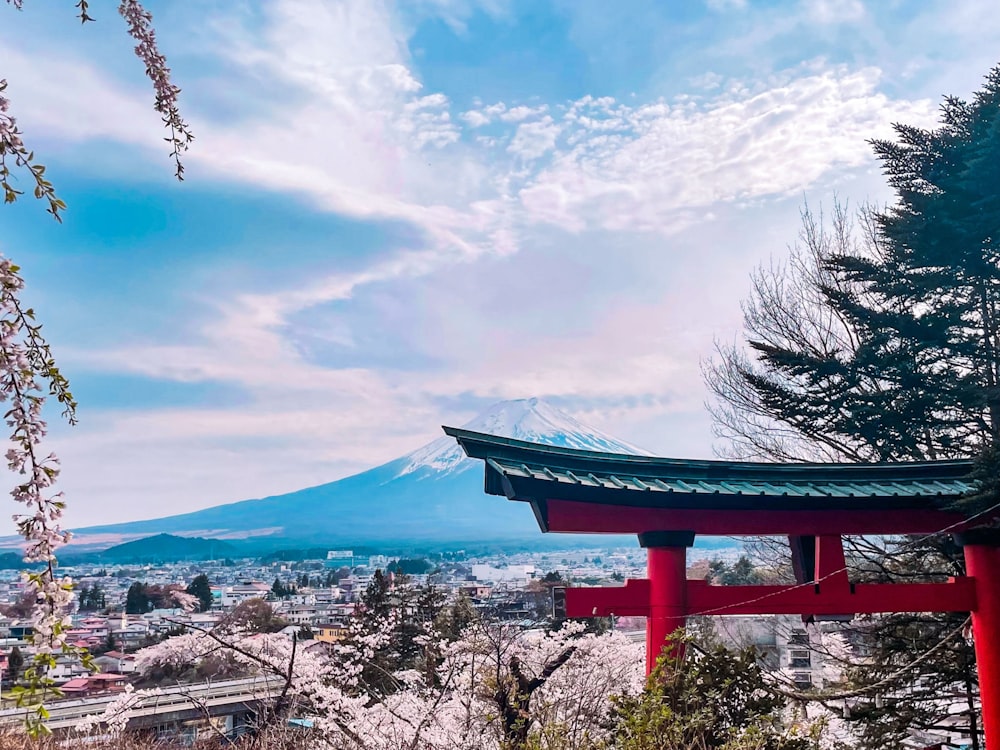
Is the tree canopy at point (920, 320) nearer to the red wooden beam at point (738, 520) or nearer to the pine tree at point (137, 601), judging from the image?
the red wooden beam at point (738, 520)

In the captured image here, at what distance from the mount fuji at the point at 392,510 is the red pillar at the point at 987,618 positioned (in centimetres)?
6801

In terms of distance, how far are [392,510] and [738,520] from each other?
267ft

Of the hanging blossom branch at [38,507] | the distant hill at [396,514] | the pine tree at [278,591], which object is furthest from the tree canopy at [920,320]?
the distant hill at [396,514]

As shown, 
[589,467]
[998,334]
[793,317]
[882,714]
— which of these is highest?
[793,317]

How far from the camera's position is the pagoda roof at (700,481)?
3.76 m

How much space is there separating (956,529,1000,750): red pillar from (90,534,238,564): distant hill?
69.5 meters

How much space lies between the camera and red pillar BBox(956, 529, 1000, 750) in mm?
3877

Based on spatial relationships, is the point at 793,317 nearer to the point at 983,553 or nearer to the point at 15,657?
the point at 983,553

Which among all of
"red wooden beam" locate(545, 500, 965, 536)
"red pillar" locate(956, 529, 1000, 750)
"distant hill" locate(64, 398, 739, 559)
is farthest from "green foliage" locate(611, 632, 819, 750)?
"distant hill" locate(64, 398, 739, 559)

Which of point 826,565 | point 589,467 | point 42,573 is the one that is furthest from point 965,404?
point 42,573

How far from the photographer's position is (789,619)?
16406mm

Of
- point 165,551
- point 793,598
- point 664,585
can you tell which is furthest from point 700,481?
point 165,551

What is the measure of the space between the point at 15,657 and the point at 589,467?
47.7 ft

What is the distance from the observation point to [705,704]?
11.2ft
